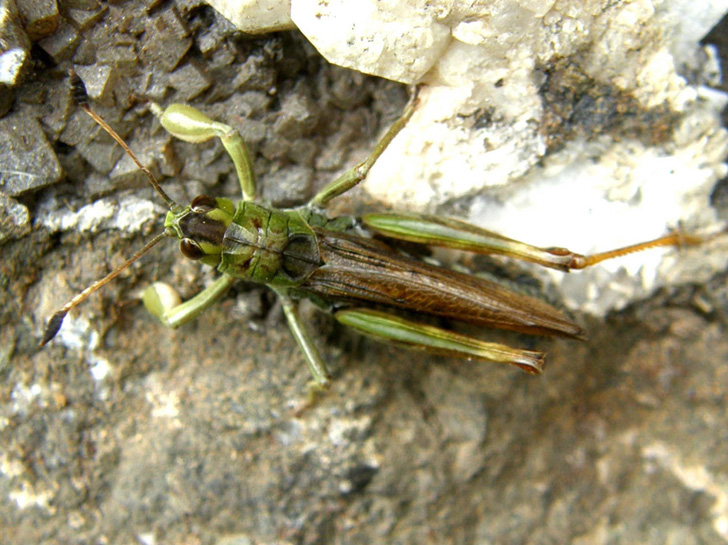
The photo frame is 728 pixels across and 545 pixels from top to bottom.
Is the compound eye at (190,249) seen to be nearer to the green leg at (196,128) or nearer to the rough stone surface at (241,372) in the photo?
the rough stone surface at (241,372)

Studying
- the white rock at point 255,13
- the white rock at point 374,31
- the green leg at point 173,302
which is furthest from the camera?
the green leg at point 173,302

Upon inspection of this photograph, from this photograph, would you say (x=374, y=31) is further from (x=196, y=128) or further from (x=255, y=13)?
(x=196, y=128)

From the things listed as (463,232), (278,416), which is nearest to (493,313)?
(463,232)

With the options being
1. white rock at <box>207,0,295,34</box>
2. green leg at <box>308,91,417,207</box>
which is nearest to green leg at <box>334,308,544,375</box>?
green leg at <box>308,91,417,207</box>

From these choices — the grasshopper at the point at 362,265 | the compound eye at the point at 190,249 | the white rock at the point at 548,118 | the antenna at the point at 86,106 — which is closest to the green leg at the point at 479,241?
the grasshopper at the point at 362,265

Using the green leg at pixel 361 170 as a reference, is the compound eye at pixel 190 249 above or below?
below

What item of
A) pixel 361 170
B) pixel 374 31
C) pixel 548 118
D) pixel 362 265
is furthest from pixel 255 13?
pixel 548 118
